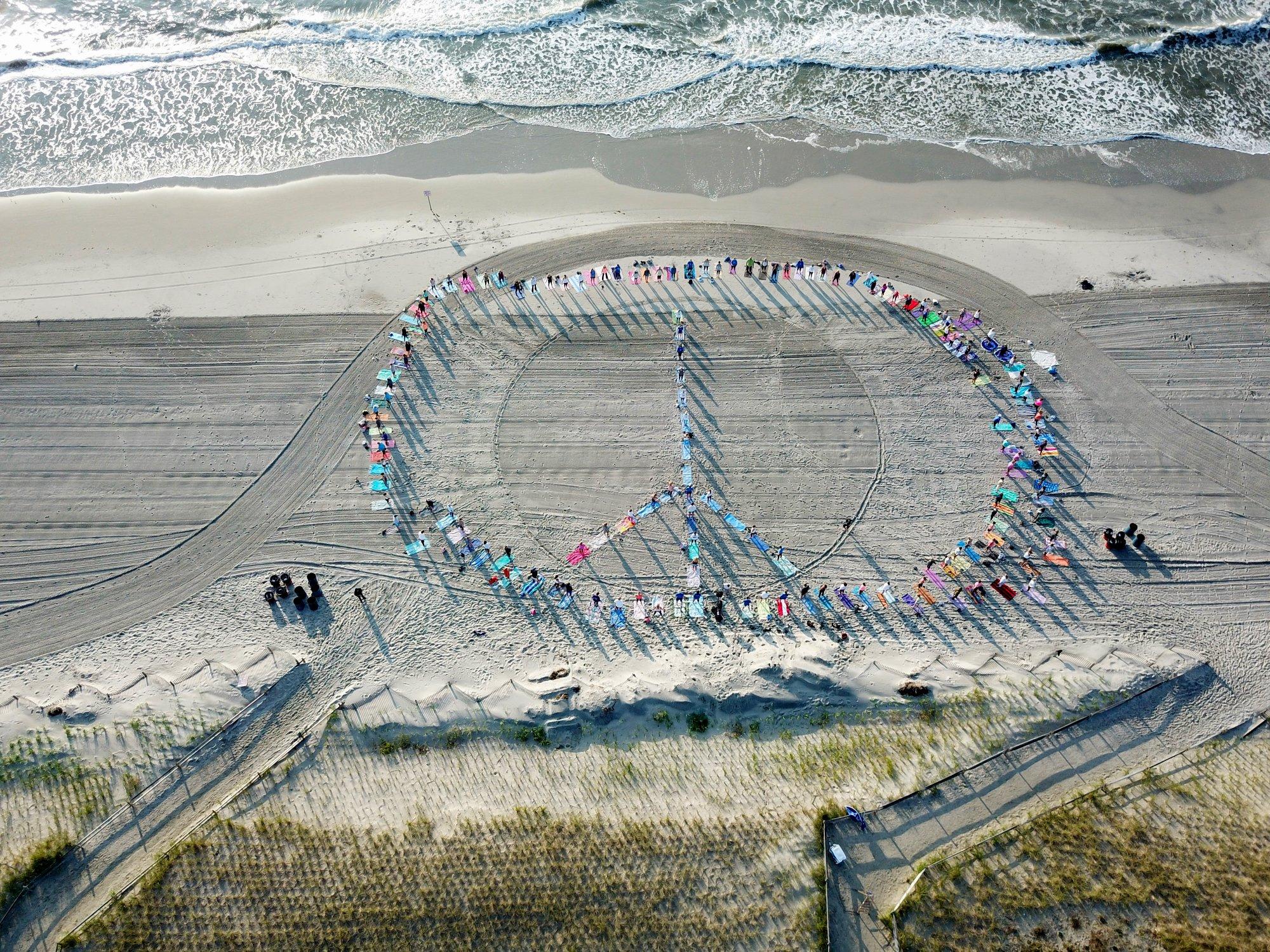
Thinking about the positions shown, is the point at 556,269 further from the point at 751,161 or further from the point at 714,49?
the point at 714,49

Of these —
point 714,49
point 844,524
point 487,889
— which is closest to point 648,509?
point 844,524

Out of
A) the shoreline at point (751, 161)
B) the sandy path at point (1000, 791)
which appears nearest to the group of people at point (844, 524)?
the sandy path at point (1000, 791)

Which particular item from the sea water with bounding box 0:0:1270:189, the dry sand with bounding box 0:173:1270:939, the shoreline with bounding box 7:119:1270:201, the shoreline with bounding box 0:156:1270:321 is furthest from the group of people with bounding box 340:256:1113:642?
the sea water with bounding box 0:0:1270:189

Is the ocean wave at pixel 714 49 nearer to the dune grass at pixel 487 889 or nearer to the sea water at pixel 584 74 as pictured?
the sea water at pixel 584 74

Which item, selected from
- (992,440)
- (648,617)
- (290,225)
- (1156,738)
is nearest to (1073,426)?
(992,440)

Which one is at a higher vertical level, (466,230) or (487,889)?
(466,230)

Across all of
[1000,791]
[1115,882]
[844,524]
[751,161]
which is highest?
[751,161]
